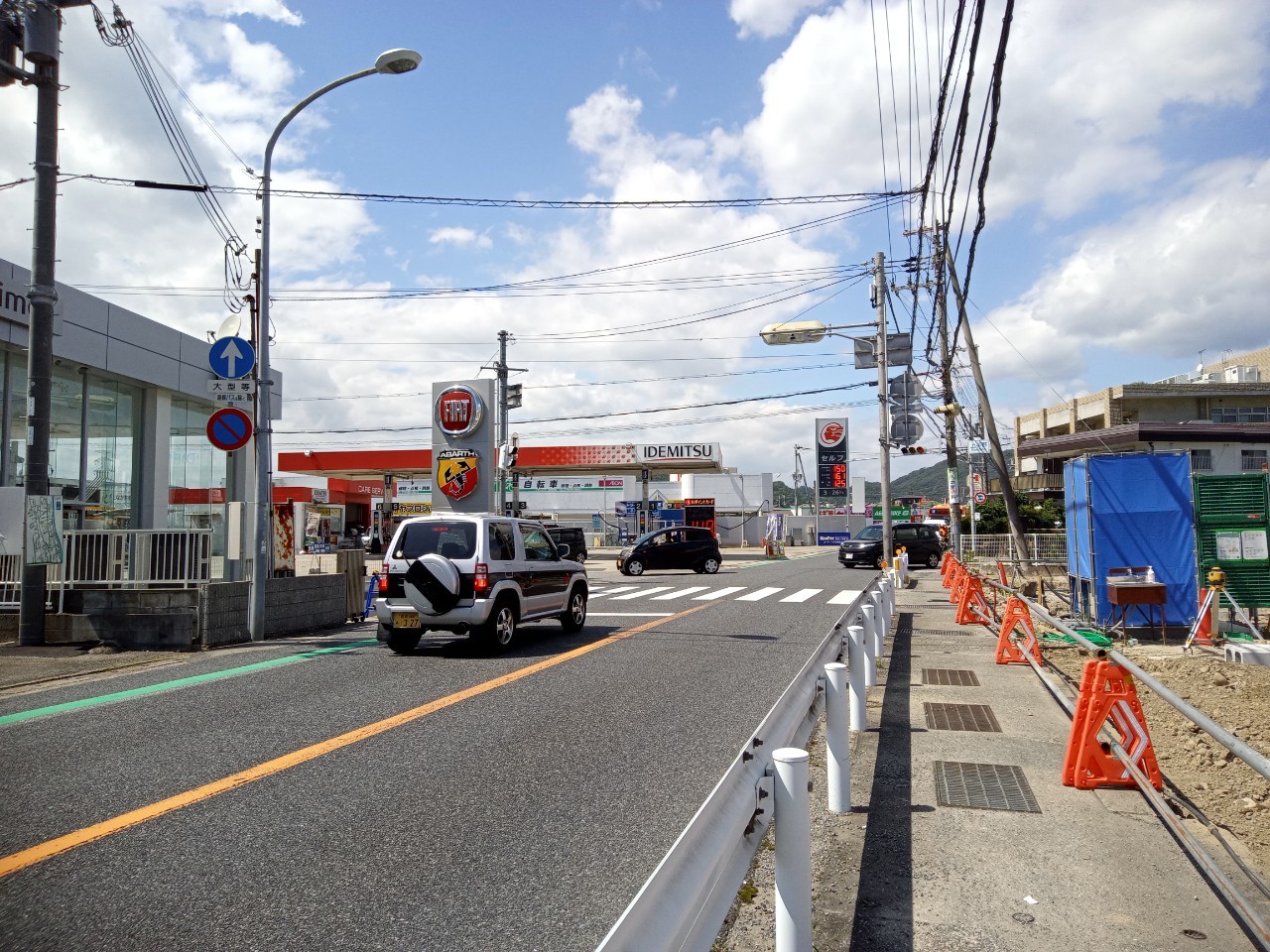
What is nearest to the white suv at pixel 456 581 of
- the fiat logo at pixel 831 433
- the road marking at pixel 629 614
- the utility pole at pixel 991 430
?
the road marking at pixel 629 614

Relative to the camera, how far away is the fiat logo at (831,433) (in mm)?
66375

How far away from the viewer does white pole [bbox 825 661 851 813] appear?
4.93 meters

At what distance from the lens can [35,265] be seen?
38.7 feet

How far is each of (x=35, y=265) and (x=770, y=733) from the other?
1263 centimetres

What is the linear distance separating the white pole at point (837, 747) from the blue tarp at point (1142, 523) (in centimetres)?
986

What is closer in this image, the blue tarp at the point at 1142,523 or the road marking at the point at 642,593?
the blue tarp at the point at 1142,523

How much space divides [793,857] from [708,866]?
0.76 meters

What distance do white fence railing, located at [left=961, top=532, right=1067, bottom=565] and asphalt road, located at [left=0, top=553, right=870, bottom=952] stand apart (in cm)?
2096

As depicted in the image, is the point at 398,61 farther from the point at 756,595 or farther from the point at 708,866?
the point at 756,595

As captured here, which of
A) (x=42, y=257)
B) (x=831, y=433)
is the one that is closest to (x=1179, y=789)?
(x=42, y=257)

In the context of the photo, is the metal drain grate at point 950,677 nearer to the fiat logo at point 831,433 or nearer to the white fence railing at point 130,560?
the white fence railing at point 130,560

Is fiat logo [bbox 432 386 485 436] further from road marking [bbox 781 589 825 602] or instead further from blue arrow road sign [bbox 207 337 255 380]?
blue arrow road sign [bbox 207 337 255 380]

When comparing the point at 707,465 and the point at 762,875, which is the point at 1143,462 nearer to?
the point at 762,875

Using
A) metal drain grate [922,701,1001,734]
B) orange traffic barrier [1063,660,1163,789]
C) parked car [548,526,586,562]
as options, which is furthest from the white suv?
parked car [548,526,586,562]
